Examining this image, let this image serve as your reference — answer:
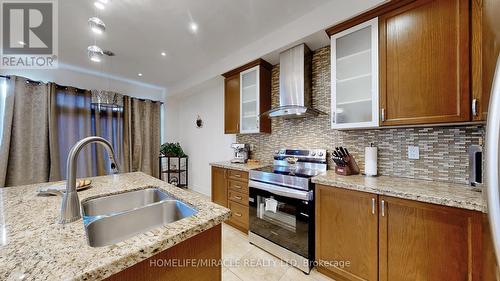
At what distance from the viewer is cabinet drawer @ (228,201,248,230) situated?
2424 mm

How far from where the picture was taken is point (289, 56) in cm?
231

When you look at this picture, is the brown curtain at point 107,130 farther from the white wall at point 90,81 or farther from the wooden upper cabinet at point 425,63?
the wooden upper cabinet at point 425,63

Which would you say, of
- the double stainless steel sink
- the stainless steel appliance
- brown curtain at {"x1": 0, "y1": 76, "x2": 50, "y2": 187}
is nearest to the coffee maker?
the double stainless steel sink

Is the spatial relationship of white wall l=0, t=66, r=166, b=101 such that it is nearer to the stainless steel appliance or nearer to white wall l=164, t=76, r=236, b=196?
white wall l=164, t=76, r=236, b=196

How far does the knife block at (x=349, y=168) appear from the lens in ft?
6.03

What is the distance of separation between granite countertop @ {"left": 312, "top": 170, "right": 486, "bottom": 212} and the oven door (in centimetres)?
29

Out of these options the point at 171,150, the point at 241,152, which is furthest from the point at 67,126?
the point at 241,152

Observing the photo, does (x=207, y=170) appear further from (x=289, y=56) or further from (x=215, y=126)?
(x=289, y=56)

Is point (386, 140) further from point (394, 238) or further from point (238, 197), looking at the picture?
point (238, 197)

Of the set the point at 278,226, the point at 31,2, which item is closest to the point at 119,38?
the point at 31,2

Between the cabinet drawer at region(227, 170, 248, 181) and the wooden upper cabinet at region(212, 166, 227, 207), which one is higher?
the cabinet drawer at region(227, 170, 248, 181)

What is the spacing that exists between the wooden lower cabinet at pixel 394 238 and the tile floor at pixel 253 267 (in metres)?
0.27

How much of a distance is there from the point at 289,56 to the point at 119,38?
2.30 metres

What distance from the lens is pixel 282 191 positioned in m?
1.91
